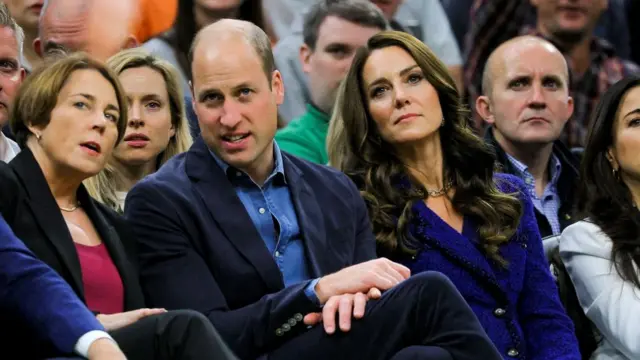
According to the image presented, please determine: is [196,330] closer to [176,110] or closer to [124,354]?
[124,354]

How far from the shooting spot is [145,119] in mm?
3699

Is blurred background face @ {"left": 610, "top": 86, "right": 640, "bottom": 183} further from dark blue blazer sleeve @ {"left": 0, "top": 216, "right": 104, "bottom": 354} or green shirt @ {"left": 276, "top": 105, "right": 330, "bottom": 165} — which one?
dark blue blazer sleeve @ {"left": 0, "top": 216, "right": 104, "bottom": 354}

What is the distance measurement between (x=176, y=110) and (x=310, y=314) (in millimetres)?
1142

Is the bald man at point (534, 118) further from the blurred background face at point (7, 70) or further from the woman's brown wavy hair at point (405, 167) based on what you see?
the blurred background face at point (7, 70)

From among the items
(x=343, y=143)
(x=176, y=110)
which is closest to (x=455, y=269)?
(x=343, y=143)

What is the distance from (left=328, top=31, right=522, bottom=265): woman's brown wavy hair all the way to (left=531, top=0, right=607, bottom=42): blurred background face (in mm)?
1528

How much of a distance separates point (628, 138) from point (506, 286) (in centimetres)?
64

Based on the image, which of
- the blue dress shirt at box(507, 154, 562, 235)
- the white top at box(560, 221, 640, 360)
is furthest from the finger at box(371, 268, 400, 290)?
the blue dress shirt at box(507, 154, 562, 235)

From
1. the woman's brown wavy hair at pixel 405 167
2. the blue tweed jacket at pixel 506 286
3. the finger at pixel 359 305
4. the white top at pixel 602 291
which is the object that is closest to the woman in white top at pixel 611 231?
the white top at pixel 602 291

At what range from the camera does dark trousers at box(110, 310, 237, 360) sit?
2.56 metres

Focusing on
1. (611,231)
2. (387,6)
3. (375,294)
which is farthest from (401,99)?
(387,6)

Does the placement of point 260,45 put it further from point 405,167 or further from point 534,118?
point 534,118

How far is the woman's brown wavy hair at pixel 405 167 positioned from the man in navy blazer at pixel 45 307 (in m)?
1.09

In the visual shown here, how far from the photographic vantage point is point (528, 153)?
4.32 metres
